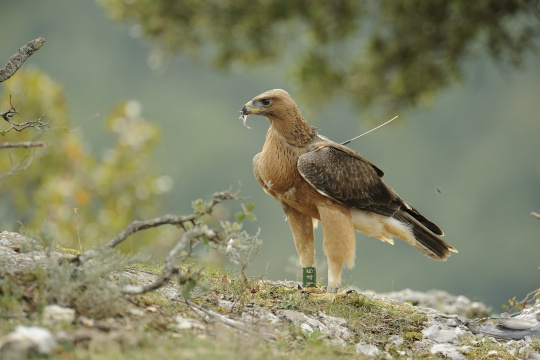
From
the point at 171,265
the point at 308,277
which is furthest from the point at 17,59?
the point at 308,277

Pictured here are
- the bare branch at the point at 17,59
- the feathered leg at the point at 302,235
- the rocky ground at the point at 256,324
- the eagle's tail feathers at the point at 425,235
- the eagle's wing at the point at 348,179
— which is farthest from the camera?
the eagle's tail feathers at the point at 425,235

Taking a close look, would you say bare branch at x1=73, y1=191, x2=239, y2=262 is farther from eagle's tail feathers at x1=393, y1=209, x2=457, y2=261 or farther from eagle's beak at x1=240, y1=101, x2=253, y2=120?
eagle's tail feathers at x1=393, y1=209, x2=457, y2=261

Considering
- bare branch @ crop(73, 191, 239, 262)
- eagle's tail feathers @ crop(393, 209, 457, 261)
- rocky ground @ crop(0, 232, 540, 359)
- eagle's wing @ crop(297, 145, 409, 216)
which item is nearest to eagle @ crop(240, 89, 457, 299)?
eagle's wing @ crop(297, 145, 409, 216)

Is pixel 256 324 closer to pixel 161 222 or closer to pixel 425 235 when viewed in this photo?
pixel 161 222

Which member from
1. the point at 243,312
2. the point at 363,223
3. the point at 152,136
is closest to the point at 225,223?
the point at 243,312

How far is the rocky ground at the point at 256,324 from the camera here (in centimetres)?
380

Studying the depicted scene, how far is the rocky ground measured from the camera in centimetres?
380

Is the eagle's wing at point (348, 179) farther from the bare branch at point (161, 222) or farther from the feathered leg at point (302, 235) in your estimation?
the bare branch at point (161, 222)

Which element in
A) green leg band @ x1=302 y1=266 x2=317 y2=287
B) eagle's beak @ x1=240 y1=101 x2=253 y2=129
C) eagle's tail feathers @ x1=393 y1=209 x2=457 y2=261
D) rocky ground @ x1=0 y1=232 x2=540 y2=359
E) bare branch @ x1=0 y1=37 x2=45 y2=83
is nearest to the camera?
rocky ground @ x1=0 y1=232 x2=540 y2=359

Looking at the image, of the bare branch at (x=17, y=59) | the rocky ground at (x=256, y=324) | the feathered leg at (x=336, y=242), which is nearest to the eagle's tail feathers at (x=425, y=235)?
the rocky ground at (x=256, y=324)

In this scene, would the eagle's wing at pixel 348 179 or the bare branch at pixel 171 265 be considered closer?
the bare branch at pixel 171 265

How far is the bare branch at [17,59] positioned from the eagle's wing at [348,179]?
9.09ft

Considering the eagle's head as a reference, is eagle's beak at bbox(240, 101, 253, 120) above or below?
below

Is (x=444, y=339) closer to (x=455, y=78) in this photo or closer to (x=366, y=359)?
(x=366, y=359)
